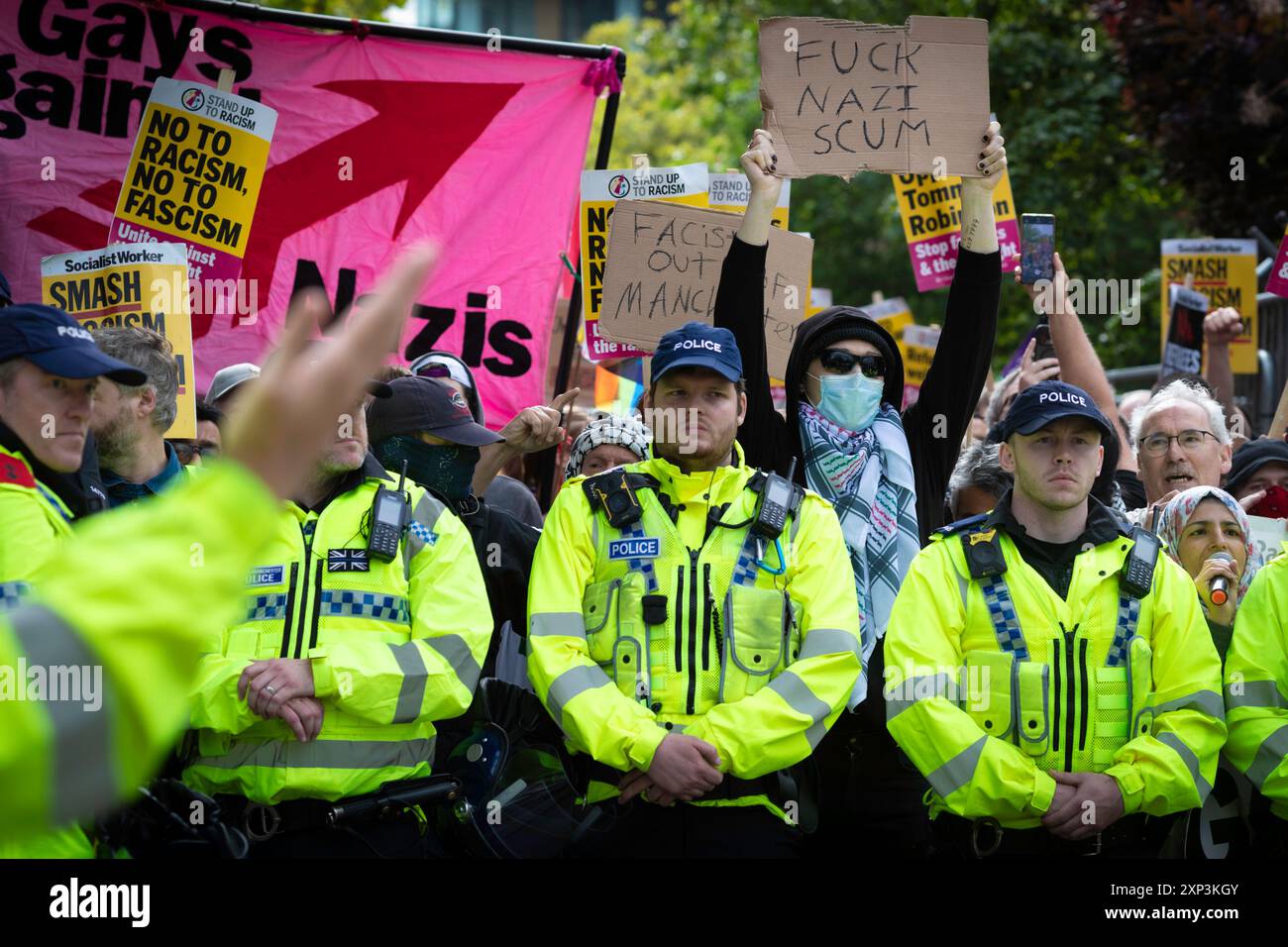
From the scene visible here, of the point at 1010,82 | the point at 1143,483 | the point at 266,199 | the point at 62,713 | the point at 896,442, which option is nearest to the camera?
the point at 62,713

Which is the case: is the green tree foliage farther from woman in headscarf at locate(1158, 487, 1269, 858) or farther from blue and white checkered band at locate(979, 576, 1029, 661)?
blue and white checkered band at locate(979, 576, 1029, 661)

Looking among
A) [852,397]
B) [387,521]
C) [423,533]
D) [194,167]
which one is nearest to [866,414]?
[852,397]

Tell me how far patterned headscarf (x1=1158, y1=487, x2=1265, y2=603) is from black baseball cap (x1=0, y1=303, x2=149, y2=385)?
3508mm

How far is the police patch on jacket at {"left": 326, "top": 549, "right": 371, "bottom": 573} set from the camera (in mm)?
4035

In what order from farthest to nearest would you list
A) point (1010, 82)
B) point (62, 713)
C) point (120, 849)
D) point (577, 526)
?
1. point (1010, 82)
2. point (577, 526)
3. point (120, 849)
4. point (62, 713)

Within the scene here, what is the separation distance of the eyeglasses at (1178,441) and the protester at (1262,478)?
175 mm

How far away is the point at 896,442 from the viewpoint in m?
4.79

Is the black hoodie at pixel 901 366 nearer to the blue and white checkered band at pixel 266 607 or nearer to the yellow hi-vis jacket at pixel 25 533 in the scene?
the blue and white checkered band at pixel 266 607

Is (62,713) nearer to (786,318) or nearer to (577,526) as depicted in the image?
(577,526)

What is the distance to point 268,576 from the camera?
401cm

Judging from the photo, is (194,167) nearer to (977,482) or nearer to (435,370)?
(435,370)

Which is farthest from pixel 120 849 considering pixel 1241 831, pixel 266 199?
pixel 266 199

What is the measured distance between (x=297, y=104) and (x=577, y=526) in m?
3.74

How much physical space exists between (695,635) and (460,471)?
1267 mm
